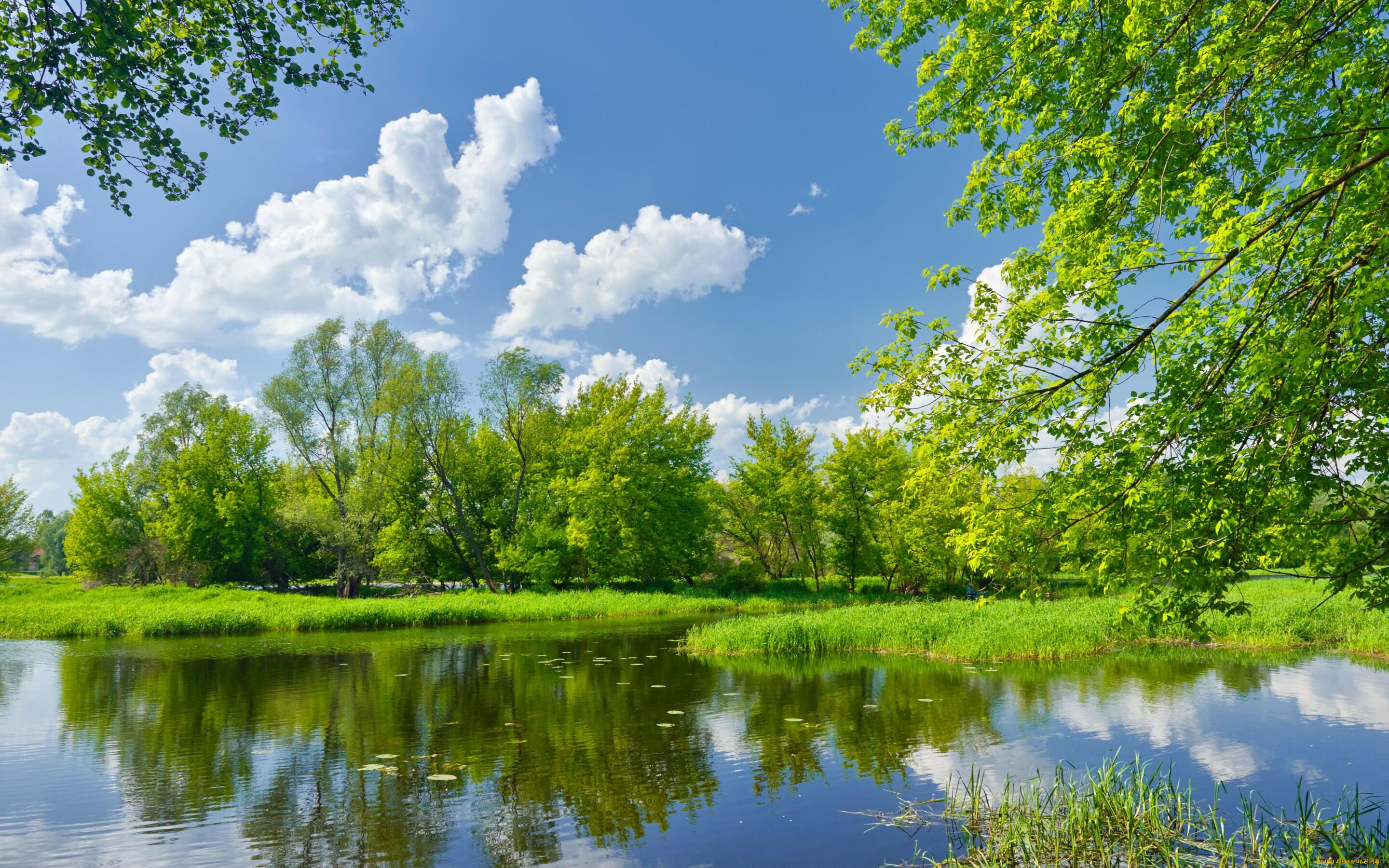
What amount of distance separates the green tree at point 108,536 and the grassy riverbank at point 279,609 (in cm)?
517

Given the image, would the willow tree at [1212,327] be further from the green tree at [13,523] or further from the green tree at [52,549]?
the green tree at [52,549]

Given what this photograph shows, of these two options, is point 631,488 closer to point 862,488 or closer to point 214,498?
point 862,488

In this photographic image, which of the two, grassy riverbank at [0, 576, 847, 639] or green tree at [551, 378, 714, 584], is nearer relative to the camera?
grassy riverbank at [0, 576, 847, 639]

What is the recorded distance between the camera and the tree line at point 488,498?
42375 mm

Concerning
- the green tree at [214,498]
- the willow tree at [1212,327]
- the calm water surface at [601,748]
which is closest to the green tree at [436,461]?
the green tree at [214,498]

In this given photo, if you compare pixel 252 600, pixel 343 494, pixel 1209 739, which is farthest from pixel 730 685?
pixel 343 494

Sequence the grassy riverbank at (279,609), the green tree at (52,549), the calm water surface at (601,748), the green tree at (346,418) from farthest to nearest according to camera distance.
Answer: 1. the green tree at (52,549)
2. the green tree at (346,418)
3. the grassy riverbank at (279,609)
4. the calm water surface at (601,748)

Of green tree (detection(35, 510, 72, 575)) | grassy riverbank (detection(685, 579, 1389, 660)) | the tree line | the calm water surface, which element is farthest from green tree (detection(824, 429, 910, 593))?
green tree (detection(35, 510, 72, 575))

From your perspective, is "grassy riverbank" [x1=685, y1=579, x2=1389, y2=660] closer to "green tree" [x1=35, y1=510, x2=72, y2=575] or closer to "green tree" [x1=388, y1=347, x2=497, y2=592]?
"green tree" [x1=388, y1=347, x2=497, y2=592]

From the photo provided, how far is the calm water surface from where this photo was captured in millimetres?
7391

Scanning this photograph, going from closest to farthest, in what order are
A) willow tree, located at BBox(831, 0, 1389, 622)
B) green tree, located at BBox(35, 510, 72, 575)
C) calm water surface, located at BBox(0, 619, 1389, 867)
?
willow tree, located at BBox(831, 0, 1389, 622), calm water surface, located at BBox(0, 619, 1389, 867), green tree, located at BBox(35, 510, 72, 575)

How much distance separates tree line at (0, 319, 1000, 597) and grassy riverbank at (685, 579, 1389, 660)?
1584 cm

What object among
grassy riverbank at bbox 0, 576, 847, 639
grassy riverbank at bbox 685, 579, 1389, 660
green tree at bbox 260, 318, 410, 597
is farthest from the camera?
green tree at bbox 260, 318, 410, 597

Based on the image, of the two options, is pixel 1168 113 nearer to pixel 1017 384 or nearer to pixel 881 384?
pixel 1017 384
